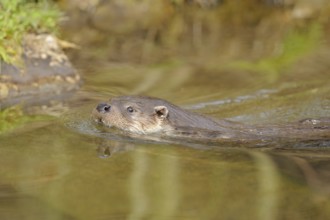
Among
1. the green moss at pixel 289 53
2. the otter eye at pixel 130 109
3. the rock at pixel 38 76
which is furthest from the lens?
the green moss at pixel 289 53

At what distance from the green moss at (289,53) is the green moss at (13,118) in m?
3.13

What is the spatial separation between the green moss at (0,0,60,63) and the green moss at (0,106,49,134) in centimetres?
73

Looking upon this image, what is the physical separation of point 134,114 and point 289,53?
13.0 ft

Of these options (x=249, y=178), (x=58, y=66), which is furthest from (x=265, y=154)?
(x=58, y=66)

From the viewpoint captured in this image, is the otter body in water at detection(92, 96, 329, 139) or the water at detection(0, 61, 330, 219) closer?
the water at detection(0, 61, 330, 219)

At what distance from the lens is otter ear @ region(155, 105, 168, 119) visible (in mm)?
6676

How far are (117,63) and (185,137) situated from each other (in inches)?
122

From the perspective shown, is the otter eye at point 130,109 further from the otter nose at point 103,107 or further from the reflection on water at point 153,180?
the reflection on water at point 153,180

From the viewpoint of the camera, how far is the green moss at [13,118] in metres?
6.62

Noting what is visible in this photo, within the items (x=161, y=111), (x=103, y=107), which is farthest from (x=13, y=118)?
(x=161, y=111)

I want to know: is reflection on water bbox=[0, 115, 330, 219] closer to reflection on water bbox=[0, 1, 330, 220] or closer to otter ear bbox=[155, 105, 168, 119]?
reflection on water bbox=[0, 1, 330, 220]

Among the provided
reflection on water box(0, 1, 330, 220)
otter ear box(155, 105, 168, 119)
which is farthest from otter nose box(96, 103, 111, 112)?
otter ear box(155, 105, 168, 119)

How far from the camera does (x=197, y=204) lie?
4594 mm

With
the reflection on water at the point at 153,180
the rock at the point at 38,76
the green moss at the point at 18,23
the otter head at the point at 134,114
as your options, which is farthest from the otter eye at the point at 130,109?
the green moss at the point at 18,23
